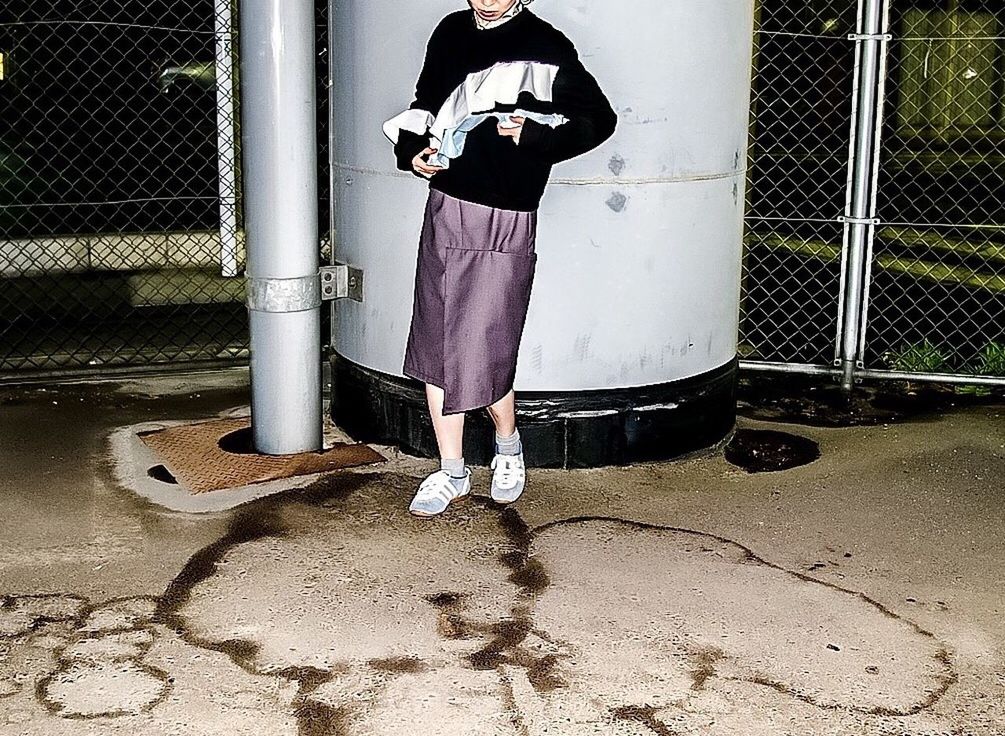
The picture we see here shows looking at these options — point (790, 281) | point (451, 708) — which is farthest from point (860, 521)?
point (790, 281)

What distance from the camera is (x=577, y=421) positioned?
471 centimetres

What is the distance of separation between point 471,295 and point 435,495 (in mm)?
717

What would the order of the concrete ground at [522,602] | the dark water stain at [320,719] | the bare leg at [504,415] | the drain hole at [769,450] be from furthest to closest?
the drain hole at [769,450]
the bare leg at [504,415]
the concrete ground at [522,602]
the dark water stain at [320,719]

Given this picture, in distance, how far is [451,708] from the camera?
294 cm

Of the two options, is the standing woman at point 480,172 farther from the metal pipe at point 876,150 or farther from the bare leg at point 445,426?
the metal pipe at point 876,150

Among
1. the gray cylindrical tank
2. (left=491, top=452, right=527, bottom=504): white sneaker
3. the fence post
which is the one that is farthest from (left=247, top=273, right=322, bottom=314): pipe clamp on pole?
the fence post

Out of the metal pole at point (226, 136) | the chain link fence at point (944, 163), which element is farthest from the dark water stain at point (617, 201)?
the chain link fence at point (944, 163)

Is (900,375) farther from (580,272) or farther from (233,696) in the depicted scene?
(233,696)

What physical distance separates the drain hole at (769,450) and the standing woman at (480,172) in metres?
1.18

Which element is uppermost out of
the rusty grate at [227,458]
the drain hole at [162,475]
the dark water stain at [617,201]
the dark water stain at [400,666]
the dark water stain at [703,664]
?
the dark water stain at [617,201]

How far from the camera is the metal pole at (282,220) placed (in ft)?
14.9

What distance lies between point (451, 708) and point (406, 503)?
4.91 ft

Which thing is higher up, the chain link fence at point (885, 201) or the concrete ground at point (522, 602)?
the chain link fence at point (885, 201)

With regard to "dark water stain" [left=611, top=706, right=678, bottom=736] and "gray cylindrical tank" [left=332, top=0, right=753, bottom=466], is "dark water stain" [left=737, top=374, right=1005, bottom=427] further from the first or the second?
"dark water stain" [left=611, top=706, right=678, bottom=736]
